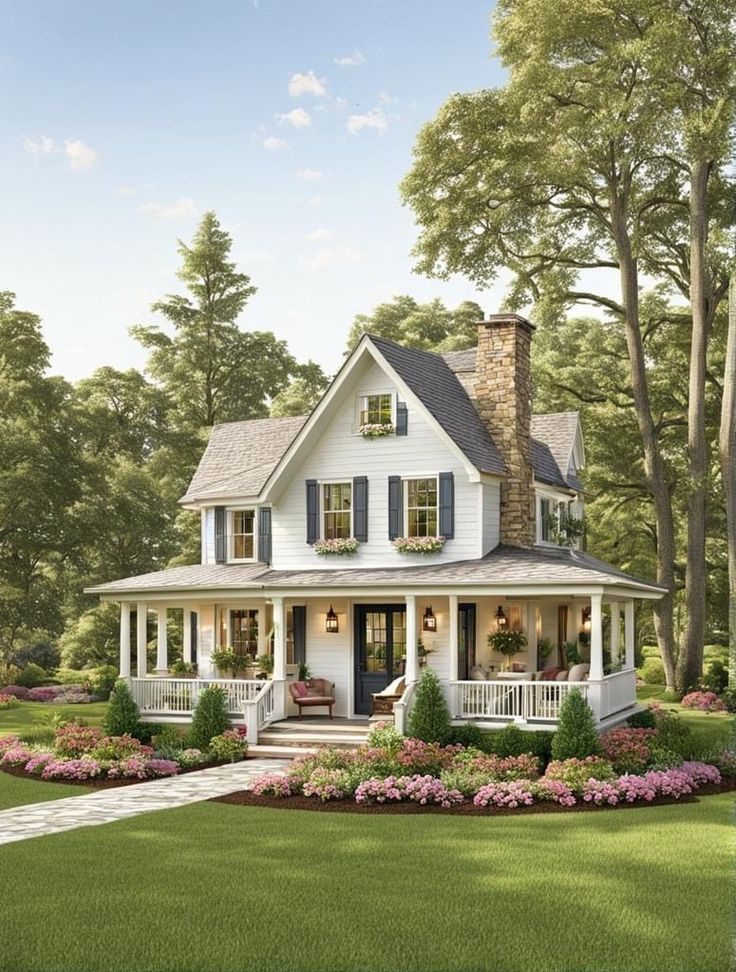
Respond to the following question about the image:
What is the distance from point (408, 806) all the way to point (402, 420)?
9.19 meters

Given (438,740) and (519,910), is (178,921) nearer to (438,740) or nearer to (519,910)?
(519,910)

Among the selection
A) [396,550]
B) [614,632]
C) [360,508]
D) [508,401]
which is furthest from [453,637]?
[614,632]

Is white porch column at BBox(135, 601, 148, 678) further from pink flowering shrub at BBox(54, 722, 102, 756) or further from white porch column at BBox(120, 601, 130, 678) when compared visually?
pink flowering shrub at BBox(54, 722, 102, 756)

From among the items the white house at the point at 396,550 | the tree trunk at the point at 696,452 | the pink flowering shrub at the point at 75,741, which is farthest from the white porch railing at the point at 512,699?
the tree trunk at the point at 696,452

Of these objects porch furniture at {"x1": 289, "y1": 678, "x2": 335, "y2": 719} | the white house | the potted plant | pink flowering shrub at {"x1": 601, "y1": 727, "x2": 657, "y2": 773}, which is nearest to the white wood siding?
the white house

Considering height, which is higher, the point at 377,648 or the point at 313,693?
the point at 377,648

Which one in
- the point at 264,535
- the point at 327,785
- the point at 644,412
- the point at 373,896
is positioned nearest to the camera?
the point at 373,896

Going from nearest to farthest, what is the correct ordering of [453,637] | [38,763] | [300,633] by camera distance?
[38,763], [453,637], [300,633]

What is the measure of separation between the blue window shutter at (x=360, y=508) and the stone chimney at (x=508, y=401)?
2863mm

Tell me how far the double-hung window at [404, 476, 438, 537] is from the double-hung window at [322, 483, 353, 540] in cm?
137

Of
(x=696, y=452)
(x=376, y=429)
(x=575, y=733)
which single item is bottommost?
(x=575, y=733)

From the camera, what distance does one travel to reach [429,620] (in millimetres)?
22422

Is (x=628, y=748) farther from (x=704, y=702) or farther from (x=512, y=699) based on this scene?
(x=704, y=702)

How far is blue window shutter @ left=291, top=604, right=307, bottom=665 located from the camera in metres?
23.6
